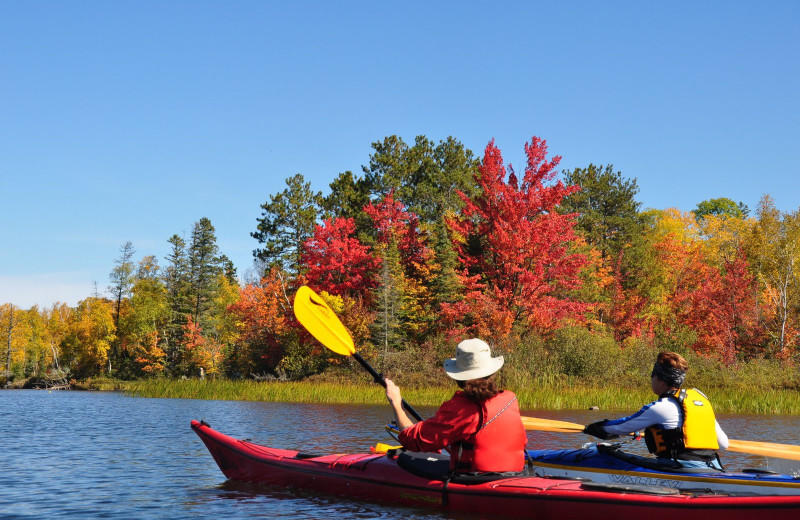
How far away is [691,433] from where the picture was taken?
6109 millimetres

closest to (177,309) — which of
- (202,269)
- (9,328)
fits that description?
(202,269)

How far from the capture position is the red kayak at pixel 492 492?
520 centimetres

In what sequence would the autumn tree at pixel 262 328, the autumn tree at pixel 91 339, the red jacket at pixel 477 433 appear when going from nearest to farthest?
the red jacket at pixel 477 433 < the autumn tree at pixel 262 328 < the autumn tree at pixel 91 339

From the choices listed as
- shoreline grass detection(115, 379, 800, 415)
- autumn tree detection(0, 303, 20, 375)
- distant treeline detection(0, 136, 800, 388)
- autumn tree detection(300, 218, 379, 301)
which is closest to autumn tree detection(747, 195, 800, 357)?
distant treeline detection(0, 136, 800, 388)

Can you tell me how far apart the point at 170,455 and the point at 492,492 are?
666 cm

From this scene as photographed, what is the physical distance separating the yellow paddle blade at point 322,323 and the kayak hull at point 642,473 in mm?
2485

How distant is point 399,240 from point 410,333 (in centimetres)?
530

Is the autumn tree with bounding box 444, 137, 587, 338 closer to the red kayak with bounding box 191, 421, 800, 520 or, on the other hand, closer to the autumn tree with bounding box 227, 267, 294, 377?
the autumn tree with bounding box 227, 267, 294, 377

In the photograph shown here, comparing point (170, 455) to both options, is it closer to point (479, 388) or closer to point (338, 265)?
point (479, 388)

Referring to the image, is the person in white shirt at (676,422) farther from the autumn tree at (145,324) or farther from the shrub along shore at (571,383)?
the autumn tree at (145,324)

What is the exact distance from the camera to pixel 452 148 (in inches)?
1688

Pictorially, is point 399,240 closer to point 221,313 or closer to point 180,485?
point 221,313

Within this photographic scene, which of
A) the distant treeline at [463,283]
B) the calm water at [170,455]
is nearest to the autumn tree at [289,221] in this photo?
the distant treeline at [463,283]

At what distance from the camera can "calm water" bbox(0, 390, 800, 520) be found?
7.11 m
